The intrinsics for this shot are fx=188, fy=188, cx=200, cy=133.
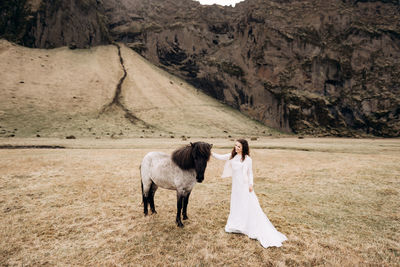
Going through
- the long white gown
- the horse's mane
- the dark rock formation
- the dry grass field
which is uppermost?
the dark rock formation

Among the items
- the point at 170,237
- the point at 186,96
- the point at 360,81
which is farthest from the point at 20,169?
the point at 360,81

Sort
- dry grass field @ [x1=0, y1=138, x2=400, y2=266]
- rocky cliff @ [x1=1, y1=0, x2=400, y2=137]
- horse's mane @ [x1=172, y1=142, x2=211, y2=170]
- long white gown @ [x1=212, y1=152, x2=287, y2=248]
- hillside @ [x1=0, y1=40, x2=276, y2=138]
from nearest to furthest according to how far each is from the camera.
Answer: dry grass field @ [x1=0, y1=138, x2=400, y2=266]
long white gown @ [x1=212, y1=152, x2=287, y2=248]
horse's mane @ [x1=172, y1=142, x2=211, y2=170]
hillside @ [x1=0, y1=40, x2=276, y2=138]
rocky cliff @ [x1=1, y1=0, x2=400, y2=137]

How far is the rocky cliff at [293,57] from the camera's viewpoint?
248 feet

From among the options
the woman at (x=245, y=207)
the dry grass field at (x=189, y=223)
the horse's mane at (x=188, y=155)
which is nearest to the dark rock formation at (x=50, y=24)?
the dry grass field at (x=189, y=223)

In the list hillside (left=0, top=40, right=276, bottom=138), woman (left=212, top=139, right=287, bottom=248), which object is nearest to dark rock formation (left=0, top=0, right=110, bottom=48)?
hillside (left=0, top=40, right=276, bottom=138)

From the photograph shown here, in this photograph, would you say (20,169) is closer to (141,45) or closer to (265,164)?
(265,164)

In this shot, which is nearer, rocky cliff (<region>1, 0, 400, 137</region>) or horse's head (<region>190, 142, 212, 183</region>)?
horse's head (<region>190, 142, 212, 183</region>)

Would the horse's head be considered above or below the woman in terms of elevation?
above

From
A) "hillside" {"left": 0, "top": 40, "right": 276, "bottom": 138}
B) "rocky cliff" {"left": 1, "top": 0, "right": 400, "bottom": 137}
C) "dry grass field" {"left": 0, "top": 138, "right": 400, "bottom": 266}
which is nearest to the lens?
"dry grass field" {"left": 0, "top": 138, "right": 400, "bottom": 266}

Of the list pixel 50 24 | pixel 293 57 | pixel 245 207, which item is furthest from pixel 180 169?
pixel 50 24

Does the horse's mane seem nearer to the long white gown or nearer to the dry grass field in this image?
the long white gown

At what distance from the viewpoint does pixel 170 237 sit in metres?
5.68

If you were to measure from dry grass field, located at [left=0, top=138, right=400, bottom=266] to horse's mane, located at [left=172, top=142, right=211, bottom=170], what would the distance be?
7.01 feet

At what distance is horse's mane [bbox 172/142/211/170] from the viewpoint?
228 inches
